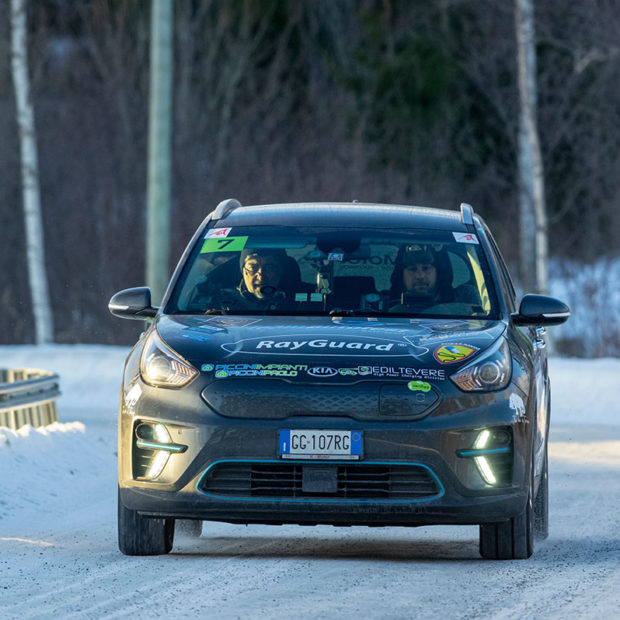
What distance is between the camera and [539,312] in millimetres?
8281

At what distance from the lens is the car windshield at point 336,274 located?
8328 millimetres

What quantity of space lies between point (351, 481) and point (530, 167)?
74.2ft

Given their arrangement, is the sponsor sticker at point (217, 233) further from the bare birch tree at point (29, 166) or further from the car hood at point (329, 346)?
the bare birch tree at point (29, 166)

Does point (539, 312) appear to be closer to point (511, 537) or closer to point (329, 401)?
point (511, 537)

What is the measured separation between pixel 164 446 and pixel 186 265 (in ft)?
4.96

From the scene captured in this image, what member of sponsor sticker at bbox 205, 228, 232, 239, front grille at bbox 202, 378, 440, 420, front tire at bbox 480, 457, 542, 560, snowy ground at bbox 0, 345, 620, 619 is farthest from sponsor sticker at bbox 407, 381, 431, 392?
sponsor sticker at bbox 205, 228, 232, 239

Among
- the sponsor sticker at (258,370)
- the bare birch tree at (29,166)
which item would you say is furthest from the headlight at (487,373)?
the bare birch tree at (29,166)

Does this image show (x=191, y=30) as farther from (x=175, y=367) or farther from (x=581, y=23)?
(x=175, y=367)

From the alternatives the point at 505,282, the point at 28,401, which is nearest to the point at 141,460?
the point at 505,282

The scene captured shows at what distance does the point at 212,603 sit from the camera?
21.2ft

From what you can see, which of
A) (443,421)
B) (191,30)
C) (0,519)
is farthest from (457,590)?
(191,30)

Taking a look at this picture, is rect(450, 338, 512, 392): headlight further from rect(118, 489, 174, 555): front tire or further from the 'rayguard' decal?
rect(118, 489, 174, 555): front tire

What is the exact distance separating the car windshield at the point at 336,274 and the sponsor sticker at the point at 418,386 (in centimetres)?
99

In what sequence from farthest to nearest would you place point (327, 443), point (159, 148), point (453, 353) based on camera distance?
1. point (159, 148)
2. point (453, 353)
3. point (327, 443)
